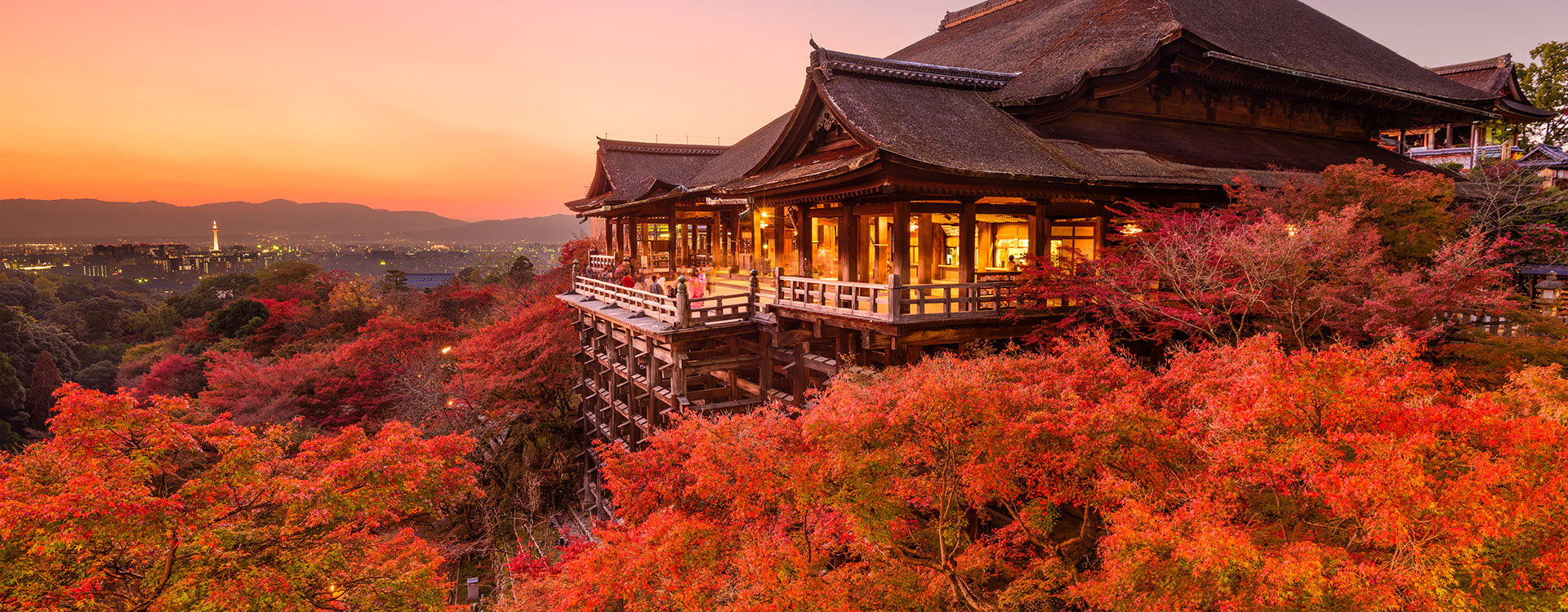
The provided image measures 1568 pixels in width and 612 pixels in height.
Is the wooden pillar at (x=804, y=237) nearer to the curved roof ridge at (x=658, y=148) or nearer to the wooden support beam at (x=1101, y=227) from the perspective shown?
the wooden support beam at (x=1101, y=227)

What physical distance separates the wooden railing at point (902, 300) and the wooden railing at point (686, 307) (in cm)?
209

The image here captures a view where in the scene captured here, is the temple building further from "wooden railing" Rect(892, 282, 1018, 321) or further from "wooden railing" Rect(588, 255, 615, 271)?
"wooden railing" Rect(588, 255, 615, 271)

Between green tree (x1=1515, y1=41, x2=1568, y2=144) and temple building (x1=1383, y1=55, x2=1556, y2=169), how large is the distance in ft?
2.65

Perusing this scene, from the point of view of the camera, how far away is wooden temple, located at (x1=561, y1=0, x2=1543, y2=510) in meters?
12.8

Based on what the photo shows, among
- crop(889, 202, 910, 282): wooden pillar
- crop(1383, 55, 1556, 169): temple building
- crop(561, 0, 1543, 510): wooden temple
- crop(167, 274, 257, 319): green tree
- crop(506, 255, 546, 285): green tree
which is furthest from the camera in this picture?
crop(167, 274, 257, 319): green tree

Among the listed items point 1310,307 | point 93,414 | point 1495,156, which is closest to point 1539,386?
point 1310,307

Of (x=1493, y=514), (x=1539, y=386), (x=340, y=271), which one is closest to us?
(x=1493, y=514)

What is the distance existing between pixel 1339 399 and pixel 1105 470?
2.21 m

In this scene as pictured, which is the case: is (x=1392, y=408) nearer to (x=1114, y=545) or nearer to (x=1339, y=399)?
(x=1339, y=399)

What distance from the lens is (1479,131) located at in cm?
3372

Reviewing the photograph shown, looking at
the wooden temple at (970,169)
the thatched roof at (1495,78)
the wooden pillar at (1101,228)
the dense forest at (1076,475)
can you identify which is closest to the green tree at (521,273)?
the wooden temple at (970,169)

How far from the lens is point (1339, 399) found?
6387 mm

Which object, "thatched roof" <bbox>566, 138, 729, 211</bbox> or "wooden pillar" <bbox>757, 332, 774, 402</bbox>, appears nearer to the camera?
"wooden pillar" <bbox>757, 332, 774, 402</bbox>

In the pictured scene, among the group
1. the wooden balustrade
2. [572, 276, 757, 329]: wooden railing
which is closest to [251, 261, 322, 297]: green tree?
[572, 276, 757, 329]: wooden railing
